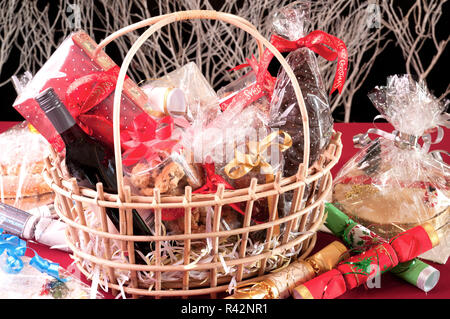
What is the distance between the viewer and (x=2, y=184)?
1.33 meters

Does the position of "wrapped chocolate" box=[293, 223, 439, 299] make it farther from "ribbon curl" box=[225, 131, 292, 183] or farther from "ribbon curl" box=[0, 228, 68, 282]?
"ribbon curl" box=[0, 228, 68, 282]

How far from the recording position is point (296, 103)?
1119mm

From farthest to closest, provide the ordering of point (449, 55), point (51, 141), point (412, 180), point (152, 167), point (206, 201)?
point (449, 55) → point (412, 180) → point (51, 141) → point (152, 167) → point (206, 201)

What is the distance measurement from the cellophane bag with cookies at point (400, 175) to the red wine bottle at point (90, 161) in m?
0.55

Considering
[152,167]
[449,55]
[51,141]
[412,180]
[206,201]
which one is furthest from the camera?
[449,55]

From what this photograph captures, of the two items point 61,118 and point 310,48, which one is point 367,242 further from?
point 61,118

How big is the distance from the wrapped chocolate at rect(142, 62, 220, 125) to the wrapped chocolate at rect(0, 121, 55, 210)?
379 millimetres

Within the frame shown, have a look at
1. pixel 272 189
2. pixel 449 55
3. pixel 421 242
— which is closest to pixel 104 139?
pixel 272 189

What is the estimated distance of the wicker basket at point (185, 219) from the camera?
0.88 metres

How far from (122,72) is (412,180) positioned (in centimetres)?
79

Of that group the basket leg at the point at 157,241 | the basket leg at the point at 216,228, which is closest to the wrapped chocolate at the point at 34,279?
the basket leg at the point at 157,241

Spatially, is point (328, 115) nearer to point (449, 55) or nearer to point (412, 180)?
point (412, 180)

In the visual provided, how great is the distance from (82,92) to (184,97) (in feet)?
0.73

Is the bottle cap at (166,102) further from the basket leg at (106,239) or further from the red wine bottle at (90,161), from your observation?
the basket leg at (106,239)
